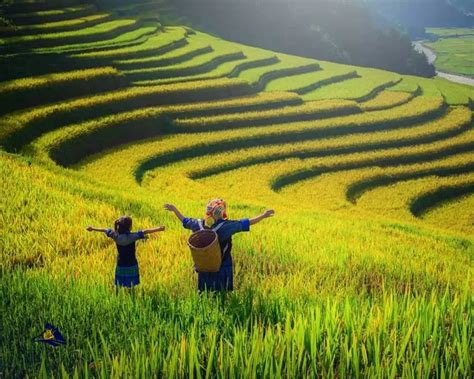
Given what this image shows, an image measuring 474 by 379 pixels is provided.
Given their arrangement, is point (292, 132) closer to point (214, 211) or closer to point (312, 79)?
point (312, 79)

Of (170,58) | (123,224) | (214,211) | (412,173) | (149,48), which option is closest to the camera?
(214,211)

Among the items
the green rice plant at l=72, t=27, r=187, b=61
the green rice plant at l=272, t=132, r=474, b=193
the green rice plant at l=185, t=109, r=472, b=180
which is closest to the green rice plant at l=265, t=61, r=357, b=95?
the green rice plant at l=72, t=27, r=187, b=61

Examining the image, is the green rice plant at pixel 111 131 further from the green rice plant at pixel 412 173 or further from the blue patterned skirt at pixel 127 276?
the blue patterned skirt at pixel 127 276

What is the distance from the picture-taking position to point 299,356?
7.29 ft

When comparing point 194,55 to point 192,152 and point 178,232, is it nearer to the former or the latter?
point 192,152

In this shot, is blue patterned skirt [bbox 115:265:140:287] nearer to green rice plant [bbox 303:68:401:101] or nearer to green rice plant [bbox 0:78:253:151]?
green rice plant [bbox 0:78:253:151]

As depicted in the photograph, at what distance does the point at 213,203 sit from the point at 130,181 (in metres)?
12.7

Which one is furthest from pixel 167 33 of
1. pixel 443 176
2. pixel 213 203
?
pixel 213 203

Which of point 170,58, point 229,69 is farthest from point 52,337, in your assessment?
point 229,69

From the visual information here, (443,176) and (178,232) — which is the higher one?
(178,232)

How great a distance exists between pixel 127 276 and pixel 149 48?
2726cm

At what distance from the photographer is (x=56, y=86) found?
73.3 ft

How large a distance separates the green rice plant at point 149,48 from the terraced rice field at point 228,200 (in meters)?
0.19

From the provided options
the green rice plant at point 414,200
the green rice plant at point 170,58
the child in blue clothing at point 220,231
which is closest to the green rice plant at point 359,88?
the green rice plant at point 170,58
